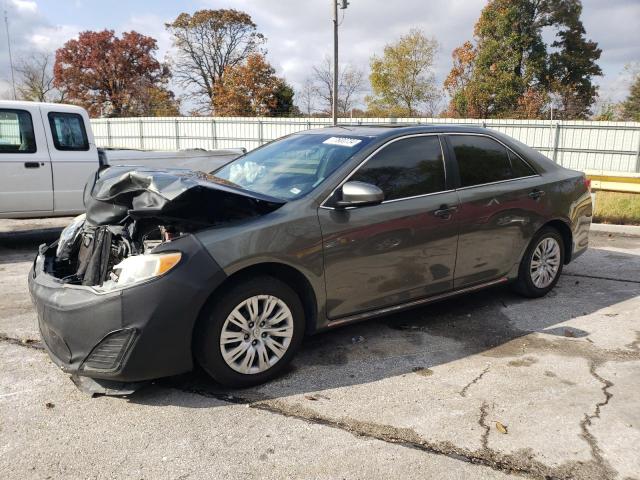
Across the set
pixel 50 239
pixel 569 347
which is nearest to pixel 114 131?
pixel 50 239

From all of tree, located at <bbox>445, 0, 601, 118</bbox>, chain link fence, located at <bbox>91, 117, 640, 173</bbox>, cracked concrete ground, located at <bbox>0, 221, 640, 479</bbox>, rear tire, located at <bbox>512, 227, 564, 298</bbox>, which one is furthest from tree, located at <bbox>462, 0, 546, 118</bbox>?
cracked concrete ground, located at <bbox>0, 221, 640, 479</bbox>

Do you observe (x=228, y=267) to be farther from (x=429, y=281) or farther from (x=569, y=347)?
(x=569, y=347)

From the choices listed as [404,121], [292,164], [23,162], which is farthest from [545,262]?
[404,121]

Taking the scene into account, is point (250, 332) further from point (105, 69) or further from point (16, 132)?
point (105, 69)

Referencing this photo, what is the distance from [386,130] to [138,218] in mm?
2043

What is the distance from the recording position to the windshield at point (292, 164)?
12.5 ft

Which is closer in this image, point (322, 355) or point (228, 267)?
point (228, 267)

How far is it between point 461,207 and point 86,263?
281 centimetres

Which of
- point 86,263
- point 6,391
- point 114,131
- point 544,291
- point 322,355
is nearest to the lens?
point 6,391

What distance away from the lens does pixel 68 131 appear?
7648 mm

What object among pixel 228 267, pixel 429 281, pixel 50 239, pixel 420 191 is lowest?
pixel 50 239

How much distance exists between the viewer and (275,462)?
2.64m

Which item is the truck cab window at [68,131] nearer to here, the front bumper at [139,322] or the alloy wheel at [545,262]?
the front bumper at [139,322]

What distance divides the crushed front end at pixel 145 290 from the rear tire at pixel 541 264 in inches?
107
